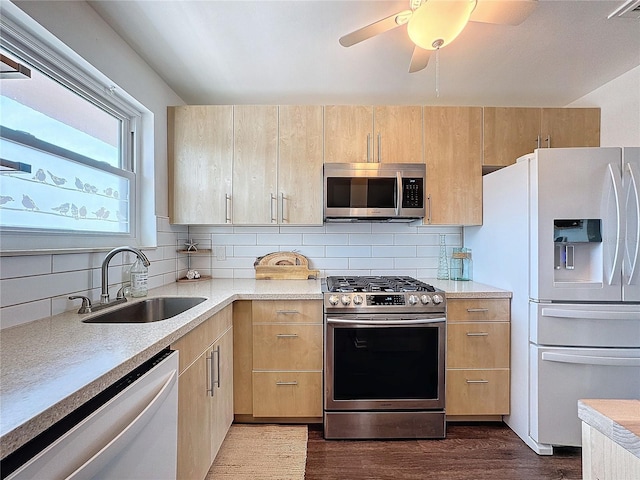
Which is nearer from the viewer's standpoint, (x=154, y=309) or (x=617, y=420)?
(x=617, y=420)

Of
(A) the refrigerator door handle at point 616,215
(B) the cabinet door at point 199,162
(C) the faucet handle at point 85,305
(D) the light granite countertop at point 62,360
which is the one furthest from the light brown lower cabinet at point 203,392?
(A) the refrigerator door handle at point 616,215

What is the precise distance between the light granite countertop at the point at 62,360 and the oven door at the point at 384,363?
0.84 metres

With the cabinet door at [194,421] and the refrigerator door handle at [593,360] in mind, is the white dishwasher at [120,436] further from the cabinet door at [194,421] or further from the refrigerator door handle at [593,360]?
the refrigerator door handle at [593,360]

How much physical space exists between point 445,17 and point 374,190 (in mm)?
1290

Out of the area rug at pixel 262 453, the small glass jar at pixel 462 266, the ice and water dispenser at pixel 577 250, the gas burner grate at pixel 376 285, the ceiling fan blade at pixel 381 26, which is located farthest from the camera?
the small glass jar at pixel 462 266

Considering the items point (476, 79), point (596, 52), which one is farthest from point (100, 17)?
point (596, 52)

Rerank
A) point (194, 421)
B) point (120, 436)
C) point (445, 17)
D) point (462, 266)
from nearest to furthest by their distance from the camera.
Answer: point (120, 436)
point (445, 17)
point (194, 421)
point (462, 266)

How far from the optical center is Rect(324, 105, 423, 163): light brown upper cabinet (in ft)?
8.50

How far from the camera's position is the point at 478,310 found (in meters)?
2.25

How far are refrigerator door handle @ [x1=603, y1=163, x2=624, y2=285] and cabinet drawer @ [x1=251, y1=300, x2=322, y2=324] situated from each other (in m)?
1.71

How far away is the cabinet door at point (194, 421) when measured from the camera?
136 cm

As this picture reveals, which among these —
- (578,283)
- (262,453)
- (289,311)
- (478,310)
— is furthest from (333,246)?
(578,283)

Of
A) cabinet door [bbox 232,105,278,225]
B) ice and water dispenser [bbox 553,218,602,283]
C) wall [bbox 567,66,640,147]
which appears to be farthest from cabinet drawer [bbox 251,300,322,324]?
wall [bbox 567,66,640,147]

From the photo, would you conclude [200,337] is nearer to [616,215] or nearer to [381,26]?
[381,26]
